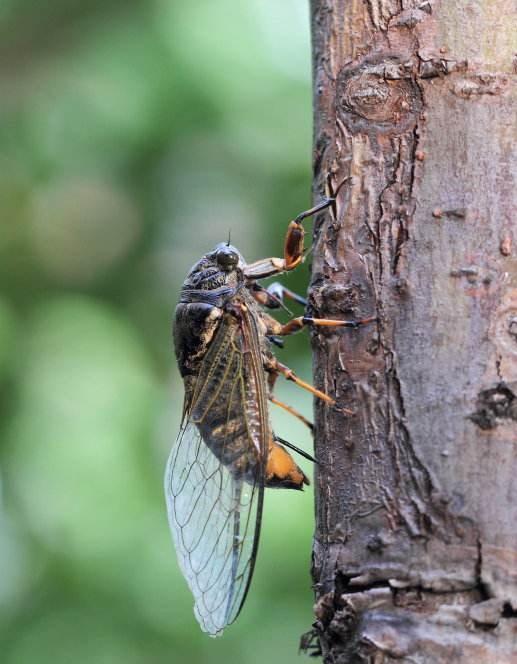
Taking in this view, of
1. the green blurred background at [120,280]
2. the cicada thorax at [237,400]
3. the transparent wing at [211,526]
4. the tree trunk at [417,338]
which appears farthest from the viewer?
the green blurred background at [120,280]

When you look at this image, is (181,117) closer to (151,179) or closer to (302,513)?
(151,179)

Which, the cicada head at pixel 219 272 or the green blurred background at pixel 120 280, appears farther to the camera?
the green blurred background at pixel 120 280

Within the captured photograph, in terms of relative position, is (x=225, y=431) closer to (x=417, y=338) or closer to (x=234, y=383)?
(x=234, y=383)

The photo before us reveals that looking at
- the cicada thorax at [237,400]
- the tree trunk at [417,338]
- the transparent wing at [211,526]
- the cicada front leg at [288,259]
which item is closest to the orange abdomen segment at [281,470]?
the cicada thorax at [237,400]

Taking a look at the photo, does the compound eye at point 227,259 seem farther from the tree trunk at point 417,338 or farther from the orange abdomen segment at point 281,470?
the tree trunk at point 417,338

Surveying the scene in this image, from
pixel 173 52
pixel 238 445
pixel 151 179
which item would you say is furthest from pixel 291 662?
pixel 173 52

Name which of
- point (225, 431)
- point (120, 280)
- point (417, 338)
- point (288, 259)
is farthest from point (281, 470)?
point (120, 280)

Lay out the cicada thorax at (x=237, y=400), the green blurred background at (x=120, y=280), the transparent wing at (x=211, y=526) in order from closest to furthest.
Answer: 1. the transparent wing at (x=211, y=526)
2. the cicada thorax at (x=237, y=400)
3. the green blurred background at (x=120, y=280)
